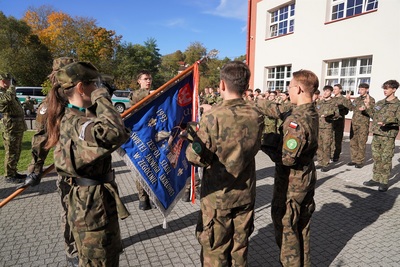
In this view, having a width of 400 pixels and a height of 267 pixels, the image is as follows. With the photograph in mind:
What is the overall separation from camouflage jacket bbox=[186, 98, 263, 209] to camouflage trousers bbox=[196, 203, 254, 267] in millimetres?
99

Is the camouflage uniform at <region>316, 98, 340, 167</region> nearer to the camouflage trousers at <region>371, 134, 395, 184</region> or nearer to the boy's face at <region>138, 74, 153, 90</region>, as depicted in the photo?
the camouflage trousers at <region>371, 134, 395, 184</region>

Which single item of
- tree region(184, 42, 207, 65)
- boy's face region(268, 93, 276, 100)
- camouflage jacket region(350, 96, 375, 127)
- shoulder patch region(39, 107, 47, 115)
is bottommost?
camouflage jacket region(350, 96, 375, 127)

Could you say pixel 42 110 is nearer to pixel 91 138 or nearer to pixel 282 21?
pixel 91 138

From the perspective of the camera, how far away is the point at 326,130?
24.8ft

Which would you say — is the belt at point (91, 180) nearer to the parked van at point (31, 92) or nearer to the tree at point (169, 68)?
the parked van at point (31, 92)

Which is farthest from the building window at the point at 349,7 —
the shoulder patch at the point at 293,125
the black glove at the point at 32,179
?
the black glove at the point at 32,179

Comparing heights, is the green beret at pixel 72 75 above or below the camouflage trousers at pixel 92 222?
above

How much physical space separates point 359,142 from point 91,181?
7900mm

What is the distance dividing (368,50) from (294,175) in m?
11.7

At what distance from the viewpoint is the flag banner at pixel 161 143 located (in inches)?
135

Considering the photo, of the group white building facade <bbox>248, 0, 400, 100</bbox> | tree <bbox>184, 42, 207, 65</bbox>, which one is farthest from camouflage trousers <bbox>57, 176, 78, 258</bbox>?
tree <bbox>184, 42, 207, 65</bbox>

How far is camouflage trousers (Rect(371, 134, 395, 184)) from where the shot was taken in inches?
223

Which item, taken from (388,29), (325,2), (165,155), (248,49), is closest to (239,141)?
(165,155)

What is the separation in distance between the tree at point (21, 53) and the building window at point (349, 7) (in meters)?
32.6
